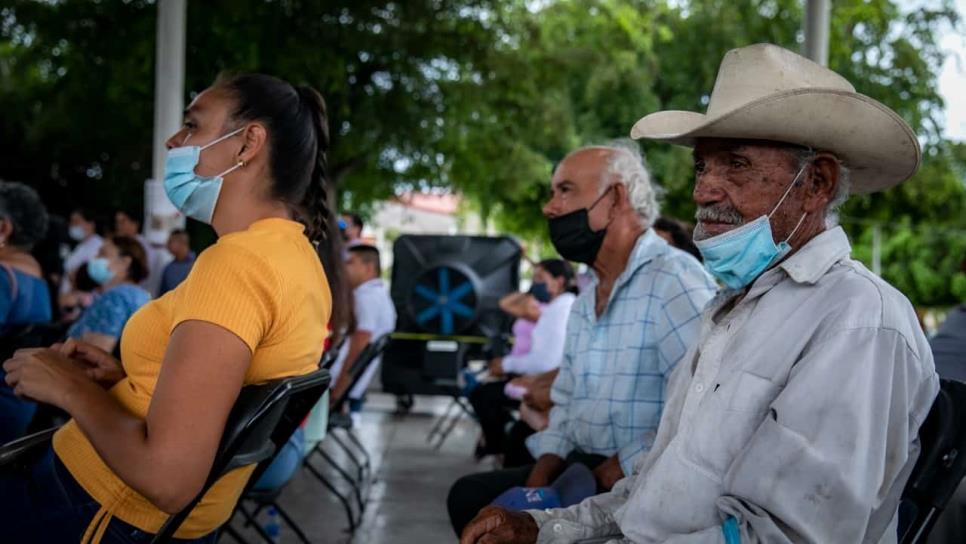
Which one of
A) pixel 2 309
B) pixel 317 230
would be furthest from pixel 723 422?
pixel 2 309

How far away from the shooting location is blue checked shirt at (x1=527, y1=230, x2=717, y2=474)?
9.95 feet

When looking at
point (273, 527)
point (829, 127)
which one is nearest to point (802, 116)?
point (829, 127)

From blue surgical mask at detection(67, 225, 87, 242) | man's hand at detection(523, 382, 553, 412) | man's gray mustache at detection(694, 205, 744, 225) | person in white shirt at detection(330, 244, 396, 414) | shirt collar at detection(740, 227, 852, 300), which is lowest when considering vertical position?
blue surgical mask at detection(67, 225, 87, 242)

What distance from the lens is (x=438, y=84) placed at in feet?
40.5

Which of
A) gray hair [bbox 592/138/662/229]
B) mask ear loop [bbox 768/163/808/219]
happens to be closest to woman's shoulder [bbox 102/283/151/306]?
gray hair [bbox 592/138/662/229]

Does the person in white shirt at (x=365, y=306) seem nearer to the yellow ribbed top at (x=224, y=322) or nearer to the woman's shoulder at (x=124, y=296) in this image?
the woman's shoulder at (x=124, y=296)

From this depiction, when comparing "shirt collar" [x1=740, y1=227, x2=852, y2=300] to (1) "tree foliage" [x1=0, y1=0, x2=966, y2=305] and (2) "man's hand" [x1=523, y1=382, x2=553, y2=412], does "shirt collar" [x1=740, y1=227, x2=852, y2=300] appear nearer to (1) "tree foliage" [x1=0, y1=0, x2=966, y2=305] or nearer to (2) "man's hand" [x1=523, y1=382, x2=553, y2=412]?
(2) "man's hand" [x1=523, y1=382, x2=553, y2=412]

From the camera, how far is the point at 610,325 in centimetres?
320

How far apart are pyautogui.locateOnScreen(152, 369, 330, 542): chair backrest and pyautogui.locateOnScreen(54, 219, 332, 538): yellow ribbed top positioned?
0.20ft

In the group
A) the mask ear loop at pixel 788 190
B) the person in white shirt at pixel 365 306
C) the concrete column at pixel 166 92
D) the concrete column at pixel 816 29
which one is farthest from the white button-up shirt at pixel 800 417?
the concrete column at pixel 166 92

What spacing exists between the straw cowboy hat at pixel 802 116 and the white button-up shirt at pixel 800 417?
0.20m

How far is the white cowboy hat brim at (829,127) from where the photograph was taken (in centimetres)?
195

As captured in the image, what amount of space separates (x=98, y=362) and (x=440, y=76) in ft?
33.9

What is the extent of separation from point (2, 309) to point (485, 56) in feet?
28.3
